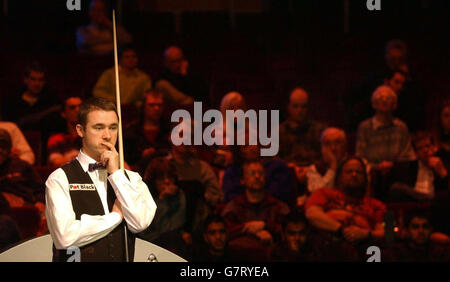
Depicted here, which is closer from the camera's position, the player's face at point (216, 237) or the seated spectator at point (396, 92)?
the player's face at point (216, 237)

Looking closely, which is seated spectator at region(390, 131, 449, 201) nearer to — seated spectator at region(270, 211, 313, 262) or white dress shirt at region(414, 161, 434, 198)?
white dress shirt at region(414, 161, 434, 198)

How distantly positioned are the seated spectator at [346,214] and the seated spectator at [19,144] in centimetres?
177

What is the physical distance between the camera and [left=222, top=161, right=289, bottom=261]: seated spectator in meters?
6.42

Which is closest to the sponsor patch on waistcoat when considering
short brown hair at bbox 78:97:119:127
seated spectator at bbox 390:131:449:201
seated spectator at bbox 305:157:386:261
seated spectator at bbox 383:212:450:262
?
short brown hair at bbox 78:97:119:127

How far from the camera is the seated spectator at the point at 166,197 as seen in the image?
242 inches

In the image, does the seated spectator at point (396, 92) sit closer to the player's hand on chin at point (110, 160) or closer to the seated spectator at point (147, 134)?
the seated spectator at point (147, 134)

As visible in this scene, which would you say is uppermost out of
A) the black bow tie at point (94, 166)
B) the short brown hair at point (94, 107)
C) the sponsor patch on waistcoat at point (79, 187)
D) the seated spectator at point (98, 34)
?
the seated spectator at point (98, 34)

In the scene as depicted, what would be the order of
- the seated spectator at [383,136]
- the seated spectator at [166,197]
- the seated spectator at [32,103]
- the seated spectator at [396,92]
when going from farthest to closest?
1. the seated spectator at [396,92]
2. the seated spectator at [383,136]
3. the seated spectator at [32,103]
4. the seated spectator at [166,197]

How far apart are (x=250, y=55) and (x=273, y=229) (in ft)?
7.27

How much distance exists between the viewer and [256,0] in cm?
921

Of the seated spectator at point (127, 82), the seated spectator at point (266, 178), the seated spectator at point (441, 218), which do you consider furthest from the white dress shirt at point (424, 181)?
the seated spectator at point (127, 82)

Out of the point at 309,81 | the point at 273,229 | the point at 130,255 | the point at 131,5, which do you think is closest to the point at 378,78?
the point at 309,81
